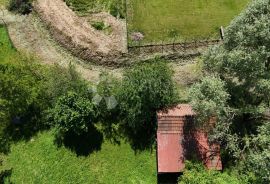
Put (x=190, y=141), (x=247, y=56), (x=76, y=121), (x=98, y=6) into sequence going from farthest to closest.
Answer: (x=98, y=6) < (x=76, y=121) < (x=190, y=141) < (x=247, y=56)

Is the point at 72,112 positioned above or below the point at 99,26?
below

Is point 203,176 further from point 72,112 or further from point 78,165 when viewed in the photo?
point 72,112

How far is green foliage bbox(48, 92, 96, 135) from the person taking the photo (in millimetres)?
46531

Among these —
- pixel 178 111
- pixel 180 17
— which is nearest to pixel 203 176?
pixel 178 111

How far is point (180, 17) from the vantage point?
5697cm

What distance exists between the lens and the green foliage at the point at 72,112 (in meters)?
46.5

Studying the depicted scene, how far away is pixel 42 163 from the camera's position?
48625 millimetres

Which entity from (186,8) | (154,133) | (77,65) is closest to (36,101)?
(77,65)

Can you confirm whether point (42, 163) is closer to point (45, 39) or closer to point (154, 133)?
point (154, 133)

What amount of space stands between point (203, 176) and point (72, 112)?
13.3 meters

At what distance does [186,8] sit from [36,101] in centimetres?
2094

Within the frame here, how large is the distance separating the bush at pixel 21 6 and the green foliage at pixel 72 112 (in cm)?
1607

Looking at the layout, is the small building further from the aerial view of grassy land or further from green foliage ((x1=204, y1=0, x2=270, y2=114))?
green foliage ((x1=204, y1=0, x2=270, y2=114))

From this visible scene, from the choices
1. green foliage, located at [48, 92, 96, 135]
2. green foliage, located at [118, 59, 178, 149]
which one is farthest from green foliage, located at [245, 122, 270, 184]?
green foliage, located at [48, 92, 96, 135]
